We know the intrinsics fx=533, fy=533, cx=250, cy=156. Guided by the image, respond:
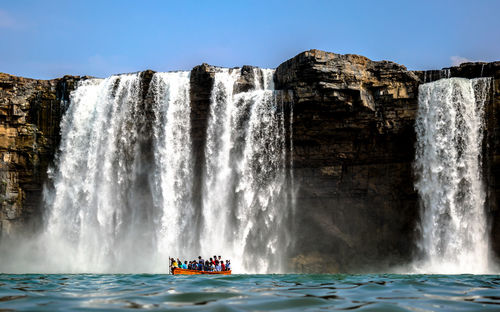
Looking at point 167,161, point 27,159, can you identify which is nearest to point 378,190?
point 167,161

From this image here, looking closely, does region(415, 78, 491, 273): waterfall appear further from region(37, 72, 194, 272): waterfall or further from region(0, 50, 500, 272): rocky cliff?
region(37, 72, 194, 272): waterfall

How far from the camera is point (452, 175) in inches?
1281

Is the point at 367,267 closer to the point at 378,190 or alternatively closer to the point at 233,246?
the point at 378,190

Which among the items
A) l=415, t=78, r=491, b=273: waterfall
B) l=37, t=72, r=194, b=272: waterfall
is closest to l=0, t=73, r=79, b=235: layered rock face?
l=37, t=72, r=194, b=272: waterfall

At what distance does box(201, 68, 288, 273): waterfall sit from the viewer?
113 feet

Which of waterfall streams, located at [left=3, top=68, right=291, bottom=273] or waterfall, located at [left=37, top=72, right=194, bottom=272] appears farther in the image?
waterfall, located at [left=37, top=72, right=194, bottom=272]

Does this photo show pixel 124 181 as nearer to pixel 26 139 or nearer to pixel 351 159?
pixel 26 139

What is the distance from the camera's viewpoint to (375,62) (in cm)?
3369

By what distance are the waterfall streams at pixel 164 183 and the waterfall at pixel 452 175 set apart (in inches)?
353

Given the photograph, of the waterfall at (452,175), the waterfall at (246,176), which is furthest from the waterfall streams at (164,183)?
the waterfall at (452,175)

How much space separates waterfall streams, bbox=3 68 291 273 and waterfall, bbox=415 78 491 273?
29.5ft

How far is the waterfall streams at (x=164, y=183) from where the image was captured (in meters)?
34.7

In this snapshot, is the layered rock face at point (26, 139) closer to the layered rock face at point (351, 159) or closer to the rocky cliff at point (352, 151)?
the rocky cliff at point (352, 151)

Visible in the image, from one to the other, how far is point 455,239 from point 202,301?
88.6 ft
